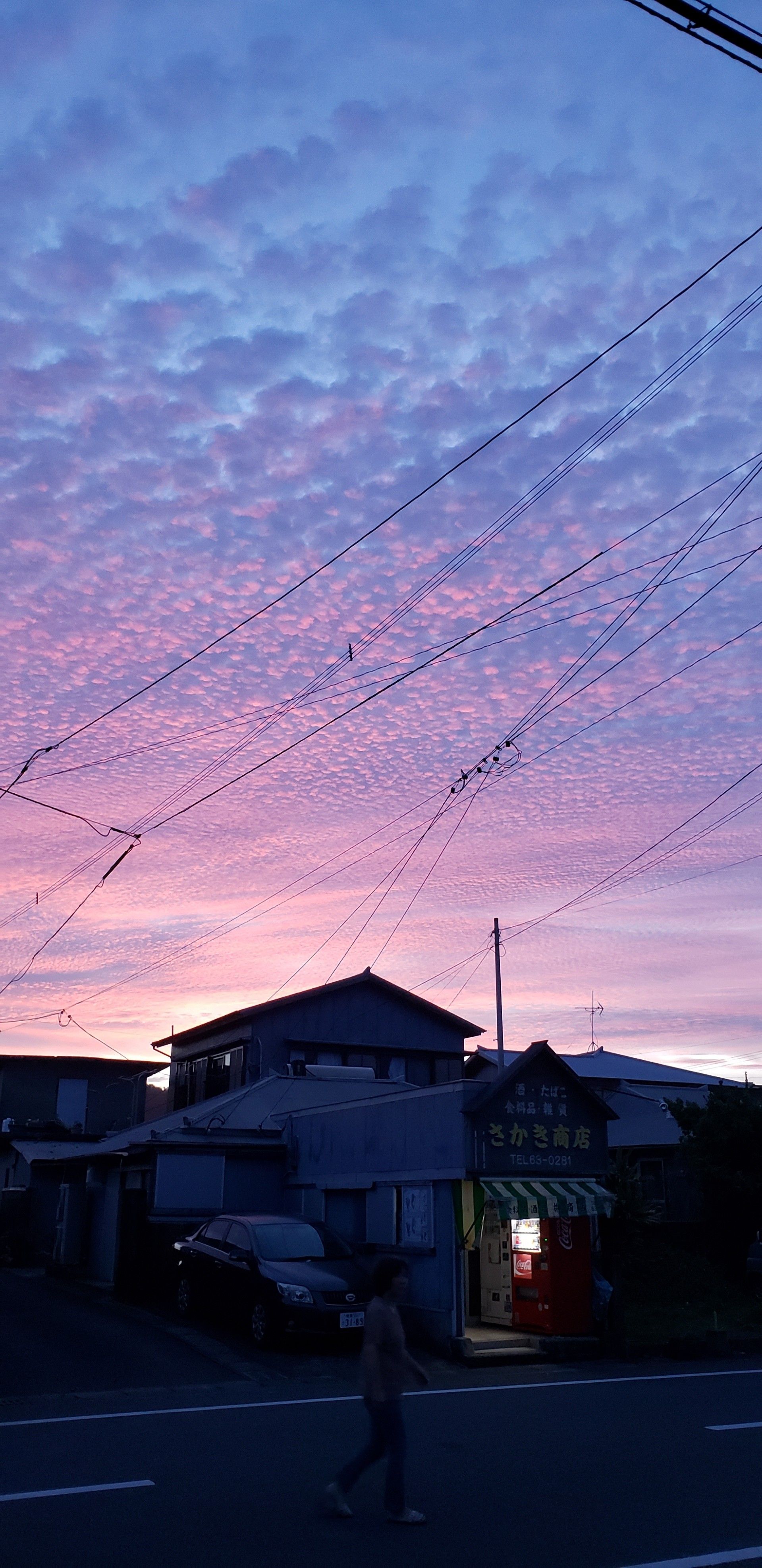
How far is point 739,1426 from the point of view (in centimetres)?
1062

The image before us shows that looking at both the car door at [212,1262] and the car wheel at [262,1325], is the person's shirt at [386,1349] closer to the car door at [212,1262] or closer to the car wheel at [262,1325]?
the car wheel at [262,1325]

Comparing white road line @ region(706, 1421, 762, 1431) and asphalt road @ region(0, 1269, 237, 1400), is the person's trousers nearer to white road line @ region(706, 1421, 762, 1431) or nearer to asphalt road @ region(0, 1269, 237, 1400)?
white road line @ region(706, 1421, 762, 1431)

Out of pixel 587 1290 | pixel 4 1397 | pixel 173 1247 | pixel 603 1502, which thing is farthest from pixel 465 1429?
pixel 173 1247

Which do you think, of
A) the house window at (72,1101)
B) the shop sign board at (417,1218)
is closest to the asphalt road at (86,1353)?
the shop sign board at (417,1218)

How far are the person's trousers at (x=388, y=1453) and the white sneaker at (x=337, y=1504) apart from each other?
36mm

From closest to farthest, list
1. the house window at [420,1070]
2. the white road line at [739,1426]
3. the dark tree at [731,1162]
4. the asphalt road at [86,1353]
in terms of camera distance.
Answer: the white road line at [739,1426], the asphalt road at [86,1353], the dark tree at [731,1162], the house window at [420,1070]

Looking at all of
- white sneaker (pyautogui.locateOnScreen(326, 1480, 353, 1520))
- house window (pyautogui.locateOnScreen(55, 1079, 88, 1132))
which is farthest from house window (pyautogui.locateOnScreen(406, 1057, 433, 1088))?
white sneaker (pyautogui.locateOnScreen(326, 1480, 353, 1520))

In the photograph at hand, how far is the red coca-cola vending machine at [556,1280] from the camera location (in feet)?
57.0

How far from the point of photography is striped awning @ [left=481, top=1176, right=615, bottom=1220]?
1655 centimetres

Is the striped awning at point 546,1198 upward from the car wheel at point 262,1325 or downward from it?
upward

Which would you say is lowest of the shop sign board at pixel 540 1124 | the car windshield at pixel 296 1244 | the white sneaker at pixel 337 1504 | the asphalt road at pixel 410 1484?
the asphalt road at pixel 410 1484

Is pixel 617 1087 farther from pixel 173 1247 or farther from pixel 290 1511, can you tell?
pixel 290 1511

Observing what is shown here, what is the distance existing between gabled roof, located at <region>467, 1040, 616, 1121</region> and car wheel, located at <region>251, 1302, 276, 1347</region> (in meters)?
3.84

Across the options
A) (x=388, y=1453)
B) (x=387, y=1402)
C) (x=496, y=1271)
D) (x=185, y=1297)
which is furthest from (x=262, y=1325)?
(x=387, y=1402)
